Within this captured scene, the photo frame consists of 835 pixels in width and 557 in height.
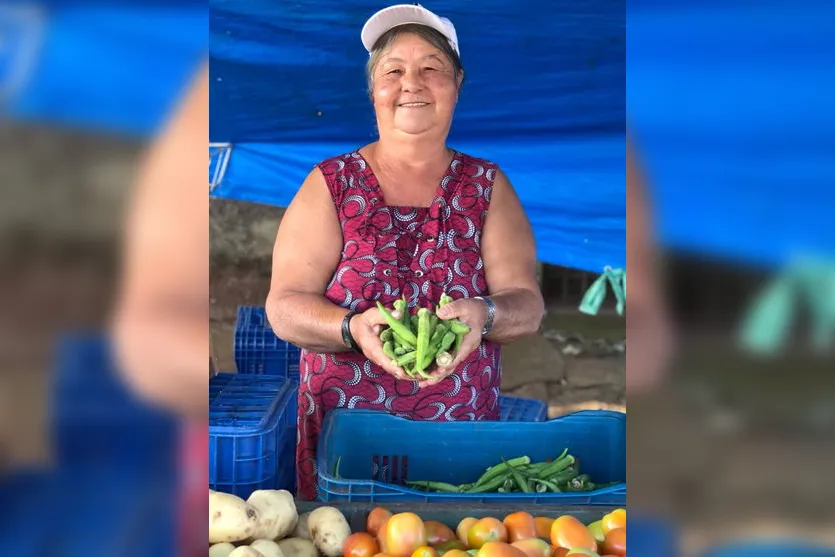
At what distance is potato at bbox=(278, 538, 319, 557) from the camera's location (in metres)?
2.11

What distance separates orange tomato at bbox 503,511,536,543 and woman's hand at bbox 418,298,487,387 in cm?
67

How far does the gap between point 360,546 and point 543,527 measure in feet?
1.68

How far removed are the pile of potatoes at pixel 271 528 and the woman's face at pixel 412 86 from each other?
5.52 ft

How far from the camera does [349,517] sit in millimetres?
2252

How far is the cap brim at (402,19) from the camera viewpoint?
328 cm

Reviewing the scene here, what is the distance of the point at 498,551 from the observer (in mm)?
1854
